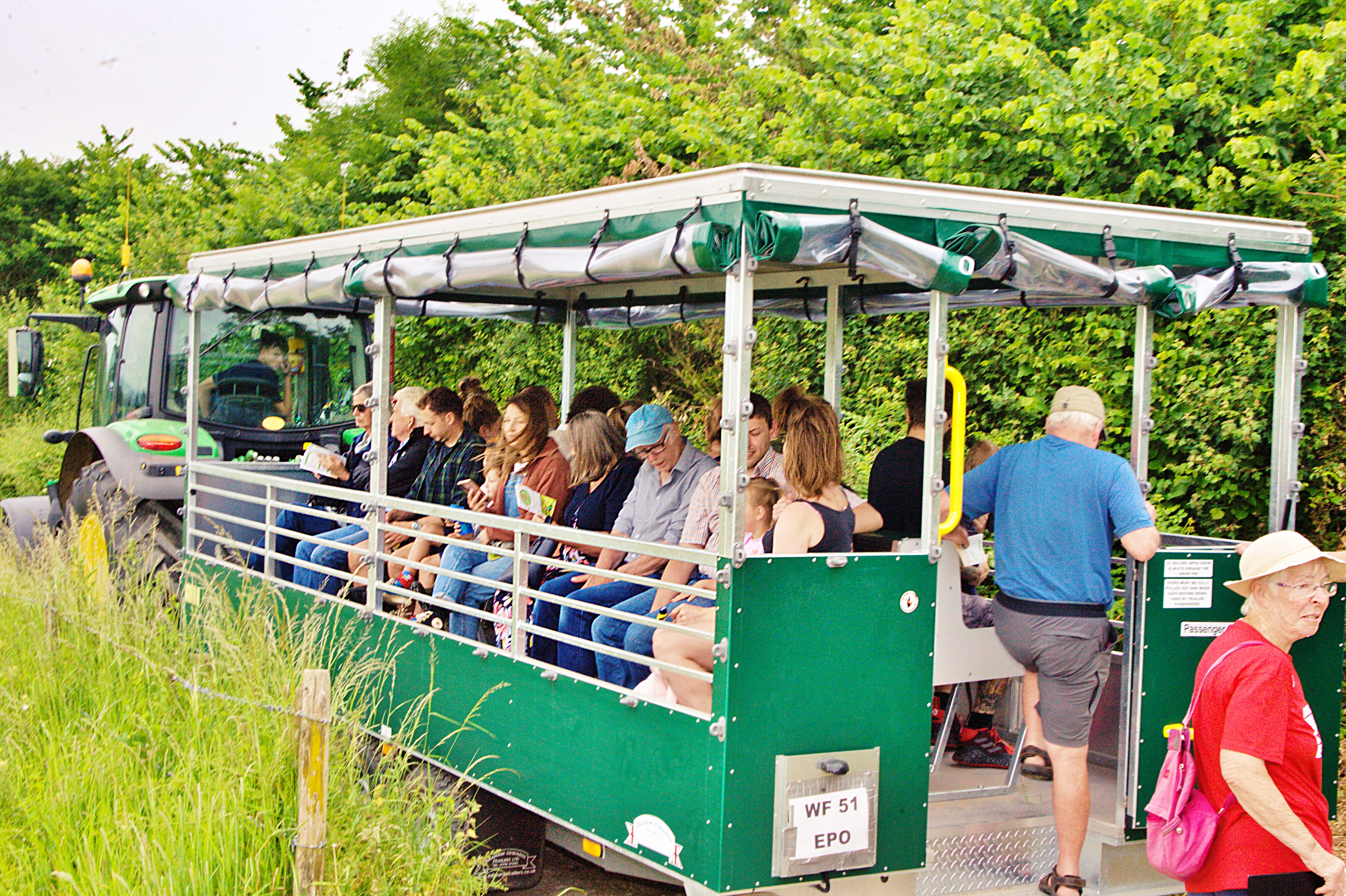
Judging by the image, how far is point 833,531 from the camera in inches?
165

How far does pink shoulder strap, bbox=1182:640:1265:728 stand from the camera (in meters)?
3.45

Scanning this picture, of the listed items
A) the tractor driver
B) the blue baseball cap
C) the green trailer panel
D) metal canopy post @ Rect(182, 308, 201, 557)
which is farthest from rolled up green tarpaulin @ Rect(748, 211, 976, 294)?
the tractor driver

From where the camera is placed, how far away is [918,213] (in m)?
3.84

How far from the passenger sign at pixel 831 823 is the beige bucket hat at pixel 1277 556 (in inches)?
50.5

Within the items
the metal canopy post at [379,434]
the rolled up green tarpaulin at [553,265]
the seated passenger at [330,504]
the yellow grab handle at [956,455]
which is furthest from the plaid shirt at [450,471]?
the yellow grab handle at [956,455]

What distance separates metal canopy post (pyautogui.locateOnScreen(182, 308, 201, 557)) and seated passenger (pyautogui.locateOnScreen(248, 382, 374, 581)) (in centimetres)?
42

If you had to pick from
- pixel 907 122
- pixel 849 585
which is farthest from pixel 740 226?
pixel 907 122

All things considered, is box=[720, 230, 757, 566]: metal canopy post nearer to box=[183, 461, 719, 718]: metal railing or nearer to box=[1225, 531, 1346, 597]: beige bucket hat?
box=[183, 461, 719, 718]: metal railing

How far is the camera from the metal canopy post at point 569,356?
7.79 m

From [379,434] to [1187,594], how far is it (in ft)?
10.6

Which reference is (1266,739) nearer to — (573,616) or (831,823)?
(831,823)

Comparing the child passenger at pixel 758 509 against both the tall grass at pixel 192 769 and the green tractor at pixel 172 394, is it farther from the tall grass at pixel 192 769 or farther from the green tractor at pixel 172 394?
the green tractor at pixel 172 394

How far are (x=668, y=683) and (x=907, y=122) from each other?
5.49 meters

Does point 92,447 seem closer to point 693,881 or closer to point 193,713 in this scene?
point 193,713
